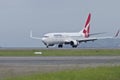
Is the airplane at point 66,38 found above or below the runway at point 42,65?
below

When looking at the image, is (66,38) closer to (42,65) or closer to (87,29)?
(87,29)

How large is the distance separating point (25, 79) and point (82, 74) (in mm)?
3197

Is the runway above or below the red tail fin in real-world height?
above

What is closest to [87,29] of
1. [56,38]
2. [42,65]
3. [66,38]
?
[66,38]

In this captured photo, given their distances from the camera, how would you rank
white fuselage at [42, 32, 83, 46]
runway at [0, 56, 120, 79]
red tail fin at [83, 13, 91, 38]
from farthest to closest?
red tail fin at [83, 13, 91, 38], white fuselage at [42, 32, 83, 46], runway at [0, 56, 120, 79]

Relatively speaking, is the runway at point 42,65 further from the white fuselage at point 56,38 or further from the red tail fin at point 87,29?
the red tail fin at point 87,29

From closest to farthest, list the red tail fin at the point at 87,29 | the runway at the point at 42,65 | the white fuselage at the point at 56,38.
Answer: the runway at the point at 42,65
the white fuselage at the point at 56,38
the red tail fin at the point at 87,29

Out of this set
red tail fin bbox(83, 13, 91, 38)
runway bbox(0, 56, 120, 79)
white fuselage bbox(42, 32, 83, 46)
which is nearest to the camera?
runway bbox(0, 56, 120, 79)

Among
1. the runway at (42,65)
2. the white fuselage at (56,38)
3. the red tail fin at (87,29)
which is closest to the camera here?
the runway at (42,65)

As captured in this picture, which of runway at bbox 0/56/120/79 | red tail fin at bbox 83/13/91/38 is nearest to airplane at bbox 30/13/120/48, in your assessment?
red tail fin at bbox 83/13/91/38

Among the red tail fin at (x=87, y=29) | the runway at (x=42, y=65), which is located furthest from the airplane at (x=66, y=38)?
the runway at (x=42, y=65)

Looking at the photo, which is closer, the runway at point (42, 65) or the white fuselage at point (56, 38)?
the runway at point (42, 65)

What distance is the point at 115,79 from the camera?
20.5 meters

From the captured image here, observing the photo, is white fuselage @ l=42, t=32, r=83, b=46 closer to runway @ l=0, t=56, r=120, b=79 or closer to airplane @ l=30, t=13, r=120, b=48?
airplane @ l=30, t=13, r=120, b=48
